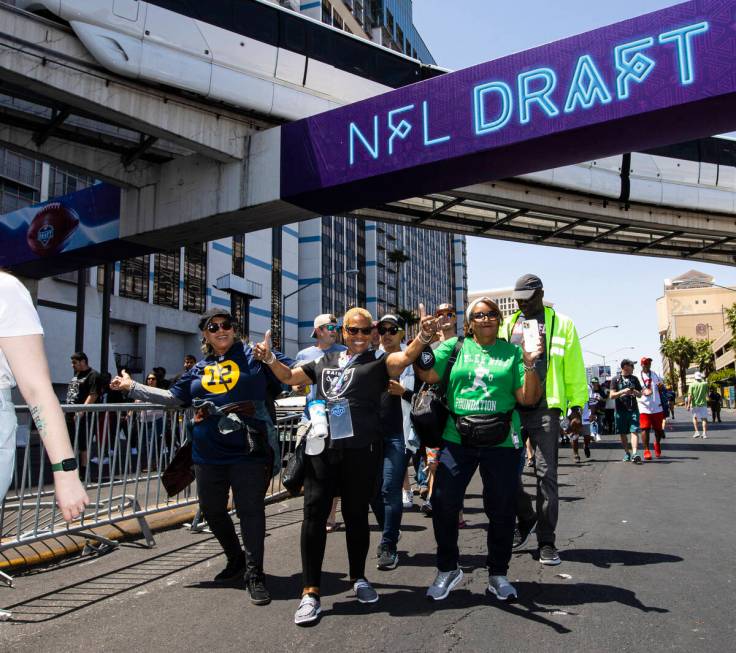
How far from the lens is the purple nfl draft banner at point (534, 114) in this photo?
9.16 m

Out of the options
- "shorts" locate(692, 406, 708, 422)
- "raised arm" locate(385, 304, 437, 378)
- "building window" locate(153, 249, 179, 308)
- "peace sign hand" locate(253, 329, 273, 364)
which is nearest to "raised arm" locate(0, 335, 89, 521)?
"peace sign hand" locate(253, 329, 273, 364)

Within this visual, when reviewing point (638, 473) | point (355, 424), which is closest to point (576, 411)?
point (355, 424)

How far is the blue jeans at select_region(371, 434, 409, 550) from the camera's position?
4.89 m

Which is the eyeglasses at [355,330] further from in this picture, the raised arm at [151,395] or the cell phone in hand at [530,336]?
the raised arm at [151,395]

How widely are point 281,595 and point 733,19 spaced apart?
9572 millimetres

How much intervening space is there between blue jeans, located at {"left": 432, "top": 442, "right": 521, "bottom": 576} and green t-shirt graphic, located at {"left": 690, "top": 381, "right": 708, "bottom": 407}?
1731 centimetres

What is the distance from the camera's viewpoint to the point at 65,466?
77.5 inches

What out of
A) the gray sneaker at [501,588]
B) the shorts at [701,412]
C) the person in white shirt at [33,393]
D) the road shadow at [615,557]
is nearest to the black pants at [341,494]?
the gray sneaker at [501,588]

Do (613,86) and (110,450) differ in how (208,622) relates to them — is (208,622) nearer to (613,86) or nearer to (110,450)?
(110,450)

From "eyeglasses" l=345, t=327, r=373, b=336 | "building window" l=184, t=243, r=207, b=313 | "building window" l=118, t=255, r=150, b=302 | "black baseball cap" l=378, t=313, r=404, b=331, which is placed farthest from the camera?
"building window" l=184, t=243, r=207, b=313

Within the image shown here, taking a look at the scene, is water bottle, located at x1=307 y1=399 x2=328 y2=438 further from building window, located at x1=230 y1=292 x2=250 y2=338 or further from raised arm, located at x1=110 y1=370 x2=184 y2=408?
building window, located at x1=230 y1=292 x2=250 y2=338

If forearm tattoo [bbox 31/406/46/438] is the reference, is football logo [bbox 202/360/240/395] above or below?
above

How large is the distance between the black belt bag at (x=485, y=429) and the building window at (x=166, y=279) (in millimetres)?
→ 38691

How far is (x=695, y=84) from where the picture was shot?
9086 millimetres
